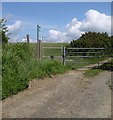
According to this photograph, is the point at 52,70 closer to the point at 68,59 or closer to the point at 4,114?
the point at 68,59

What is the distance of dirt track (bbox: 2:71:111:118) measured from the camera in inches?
371

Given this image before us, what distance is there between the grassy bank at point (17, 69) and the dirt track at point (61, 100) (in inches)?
10.7

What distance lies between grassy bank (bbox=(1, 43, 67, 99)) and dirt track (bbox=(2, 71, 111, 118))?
272 mm

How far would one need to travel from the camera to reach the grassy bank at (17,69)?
11.3 meters

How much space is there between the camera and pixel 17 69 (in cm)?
1224

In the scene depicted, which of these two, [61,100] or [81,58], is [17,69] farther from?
[81,58]

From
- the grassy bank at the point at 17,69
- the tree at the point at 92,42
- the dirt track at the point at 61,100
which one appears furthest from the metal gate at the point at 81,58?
the tree at the point at 92,42

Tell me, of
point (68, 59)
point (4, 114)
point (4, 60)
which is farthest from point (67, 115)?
point (68, 59)

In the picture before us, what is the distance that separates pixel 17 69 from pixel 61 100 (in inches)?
82.3

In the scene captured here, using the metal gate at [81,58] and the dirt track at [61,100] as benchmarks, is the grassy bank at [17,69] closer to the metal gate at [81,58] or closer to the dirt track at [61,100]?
the dirt track at [61,100]

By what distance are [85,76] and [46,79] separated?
7.75ft

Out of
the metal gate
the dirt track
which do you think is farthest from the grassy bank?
the metal gate

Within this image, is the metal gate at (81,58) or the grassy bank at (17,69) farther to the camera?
the metal gate at (81,58)

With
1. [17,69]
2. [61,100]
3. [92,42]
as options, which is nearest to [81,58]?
[17,69]
